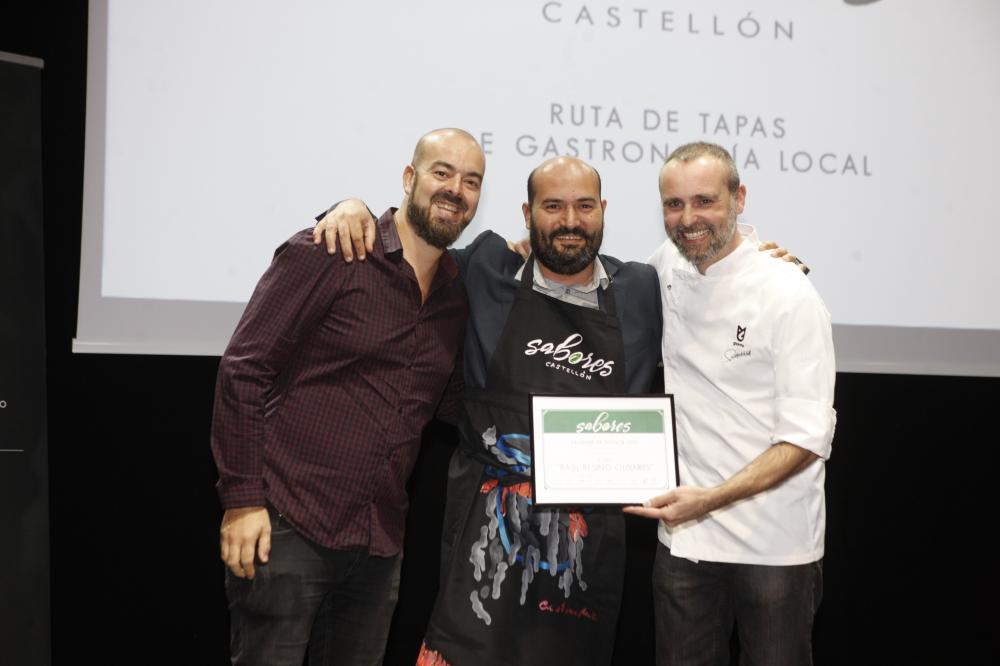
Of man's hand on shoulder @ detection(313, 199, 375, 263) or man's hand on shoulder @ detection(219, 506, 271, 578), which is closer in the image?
man's hand on shoulder @ detection(219, 506, 271, 578)

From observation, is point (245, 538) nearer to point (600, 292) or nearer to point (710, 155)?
point (600, 292)

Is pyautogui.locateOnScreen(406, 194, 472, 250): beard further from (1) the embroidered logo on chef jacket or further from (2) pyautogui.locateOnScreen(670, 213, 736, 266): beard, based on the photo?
(1) the embroidered logo on chef jacket

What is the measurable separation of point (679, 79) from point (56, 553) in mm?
2667

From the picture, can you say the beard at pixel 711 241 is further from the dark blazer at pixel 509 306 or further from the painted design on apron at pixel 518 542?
the painted design on apron at pixel 518 542

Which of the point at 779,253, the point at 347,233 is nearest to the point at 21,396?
the point at 347,233

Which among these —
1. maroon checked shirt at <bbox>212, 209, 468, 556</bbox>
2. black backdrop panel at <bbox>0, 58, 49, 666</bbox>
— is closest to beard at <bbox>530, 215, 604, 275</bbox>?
maroon checked shirt at <bbox>212, 209, 468, 556</bbox>

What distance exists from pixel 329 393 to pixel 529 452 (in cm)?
48

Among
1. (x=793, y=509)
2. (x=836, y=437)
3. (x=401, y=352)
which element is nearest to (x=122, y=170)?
(x=401, y=352)

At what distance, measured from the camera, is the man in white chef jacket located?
1.95 meters

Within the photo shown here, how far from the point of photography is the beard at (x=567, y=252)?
6.86ft

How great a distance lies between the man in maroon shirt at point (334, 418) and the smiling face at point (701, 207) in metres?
0.49

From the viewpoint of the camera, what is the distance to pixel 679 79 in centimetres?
290

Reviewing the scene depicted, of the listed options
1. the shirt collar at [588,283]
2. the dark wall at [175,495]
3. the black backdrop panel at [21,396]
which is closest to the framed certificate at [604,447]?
the shirt collar at [588,283]

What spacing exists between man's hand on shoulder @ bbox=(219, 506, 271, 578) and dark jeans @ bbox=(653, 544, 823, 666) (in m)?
0.97
